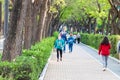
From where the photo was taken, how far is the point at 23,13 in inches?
540

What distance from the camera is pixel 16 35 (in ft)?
44.6

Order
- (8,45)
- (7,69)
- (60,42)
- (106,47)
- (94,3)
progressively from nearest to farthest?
(7,69), (8,45), (106,47), (60,42), (94,3)

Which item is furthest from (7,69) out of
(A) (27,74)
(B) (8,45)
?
(B) (8,45)

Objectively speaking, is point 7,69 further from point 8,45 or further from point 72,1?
point 72,1

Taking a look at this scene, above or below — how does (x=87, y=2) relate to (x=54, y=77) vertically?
above

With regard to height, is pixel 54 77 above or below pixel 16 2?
below

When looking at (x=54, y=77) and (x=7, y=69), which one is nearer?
(x=7, y=69)

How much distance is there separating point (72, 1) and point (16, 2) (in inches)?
1872

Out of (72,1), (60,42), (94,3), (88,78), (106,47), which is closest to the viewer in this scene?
(88,78)

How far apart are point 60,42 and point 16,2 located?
1296 cm

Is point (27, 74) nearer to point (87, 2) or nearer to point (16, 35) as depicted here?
point (16, 35)

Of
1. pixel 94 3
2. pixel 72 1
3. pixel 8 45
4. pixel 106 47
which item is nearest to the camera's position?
pixel 8 45

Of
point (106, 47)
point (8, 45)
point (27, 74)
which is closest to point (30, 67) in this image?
point (27, 74)

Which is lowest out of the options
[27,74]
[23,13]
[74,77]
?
[74,77]
